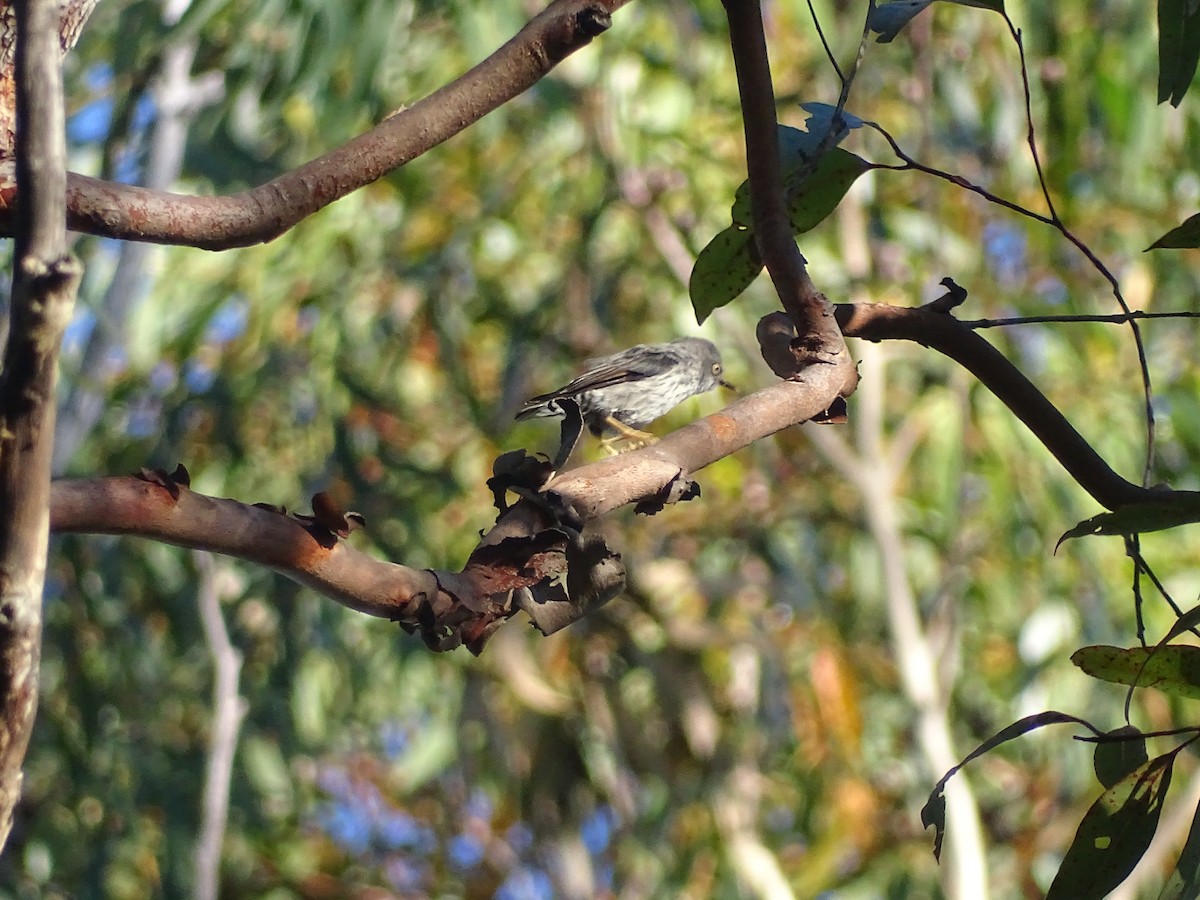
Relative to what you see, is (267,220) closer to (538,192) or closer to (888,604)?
(888,604)

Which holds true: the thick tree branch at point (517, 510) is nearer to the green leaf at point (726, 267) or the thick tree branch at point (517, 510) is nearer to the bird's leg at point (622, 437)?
the green leaf at point (726, 267)

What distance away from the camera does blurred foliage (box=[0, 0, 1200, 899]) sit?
14.5ft

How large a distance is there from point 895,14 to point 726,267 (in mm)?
331

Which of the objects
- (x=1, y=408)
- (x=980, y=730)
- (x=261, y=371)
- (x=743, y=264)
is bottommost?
(x=1, y=408)

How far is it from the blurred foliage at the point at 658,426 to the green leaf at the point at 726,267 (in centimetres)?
264

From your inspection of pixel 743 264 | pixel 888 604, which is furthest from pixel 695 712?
pixel 743 264

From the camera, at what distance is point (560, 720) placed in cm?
496

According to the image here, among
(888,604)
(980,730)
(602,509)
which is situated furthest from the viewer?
(980,730)

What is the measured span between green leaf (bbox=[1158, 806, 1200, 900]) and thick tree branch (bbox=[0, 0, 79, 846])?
39.4 inches

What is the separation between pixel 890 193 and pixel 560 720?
210 cm

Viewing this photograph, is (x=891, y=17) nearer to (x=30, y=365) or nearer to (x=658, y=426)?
(x=30, y=365)

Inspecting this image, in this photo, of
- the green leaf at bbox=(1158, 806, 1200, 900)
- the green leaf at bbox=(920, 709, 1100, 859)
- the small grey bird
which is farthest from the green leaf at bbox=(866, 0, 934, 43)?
the small grey bird

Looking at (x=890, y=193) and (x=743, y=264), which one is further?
(x=890, y=193)

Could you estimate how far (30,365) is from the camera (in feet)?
2.45
